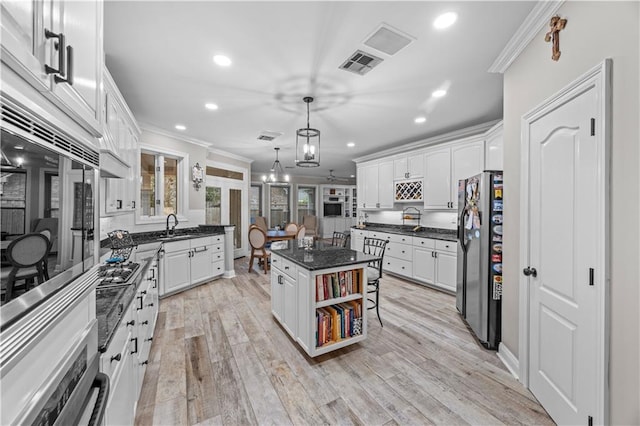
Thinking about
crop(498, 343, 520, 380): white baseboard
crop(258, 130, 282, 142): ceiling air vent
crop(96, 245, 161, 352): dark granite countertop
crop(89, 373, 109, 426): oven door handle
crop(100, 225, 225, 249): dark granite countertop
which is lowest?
crop(498, 343, 520, 380): white baseboard

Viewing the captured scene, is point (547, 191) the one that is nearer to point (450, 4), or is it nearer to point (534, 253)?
point (534, 253)

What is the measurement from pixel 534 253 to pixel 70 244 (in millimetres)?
2651

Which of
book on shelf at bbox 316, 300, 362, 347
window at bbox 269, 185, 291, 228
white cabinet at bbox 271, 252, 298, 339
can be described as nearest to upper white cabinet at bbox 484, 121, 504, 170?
book on shelf at bbox 316, 300, 362, 347

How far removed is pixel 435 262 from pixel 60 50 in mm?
4760

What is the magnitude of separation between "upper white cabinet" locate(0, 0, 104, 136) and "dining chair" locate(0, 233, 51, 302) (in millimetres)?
325

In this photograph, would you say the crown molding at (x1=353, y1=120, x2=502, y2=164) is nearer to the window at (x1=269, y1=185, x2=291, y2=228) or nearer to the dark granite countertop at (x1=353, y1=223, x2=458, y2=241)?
the dark granite countertop at (x1=353, y1=223, x2=458, y2=241)

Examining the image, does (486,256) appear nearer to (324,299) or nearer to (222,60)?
(324,299)

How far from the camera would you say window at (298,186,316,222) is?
10.2m

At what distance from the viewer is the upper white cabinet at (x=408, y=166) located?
5216 millimetres

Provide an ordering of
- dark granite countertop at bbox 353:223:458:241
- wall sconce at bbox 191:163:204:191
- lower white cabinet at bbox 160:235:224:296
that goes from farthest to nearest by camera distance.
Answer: wall sconce at bbox 191:163:204:191 < dark granite countertop at bbox 353:223:458:241 < lower white cabinet at bbox 160:235:224:296

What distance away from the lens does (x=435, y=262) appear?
443cm

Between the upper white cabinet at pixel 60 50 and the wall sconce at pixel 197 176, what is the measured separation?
434 cm

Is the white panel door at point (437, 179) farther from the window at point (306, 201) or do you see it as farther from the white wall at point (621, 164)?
the window at point (306, 201)

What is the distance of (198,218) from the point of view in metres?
5.11
